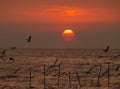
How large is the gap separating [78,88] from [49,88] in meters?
2.56

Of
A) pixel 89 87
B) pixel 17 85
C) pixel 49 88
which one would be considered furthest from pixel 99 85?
pixel 17 85

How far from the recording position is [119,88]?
4153 cm

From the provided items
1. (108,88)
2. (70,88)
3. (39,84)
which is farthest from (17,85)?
(108,88)

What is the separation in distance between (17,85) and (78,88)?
6.36m

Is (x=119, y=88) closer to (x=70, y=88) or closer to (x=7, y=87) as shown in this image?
(x=70, y=88)

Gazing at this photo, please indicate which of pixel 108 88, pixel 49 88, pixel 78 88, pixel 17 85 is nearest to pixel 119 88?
pixel 108 88

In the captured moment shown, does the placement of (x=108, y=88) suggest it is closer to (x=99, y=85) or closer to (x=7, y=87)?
(x=99, y=85)

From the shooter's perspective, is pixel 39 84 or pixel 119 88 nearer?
pixel 119 88

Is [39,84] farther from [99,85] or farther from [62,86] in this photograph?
[99,85]

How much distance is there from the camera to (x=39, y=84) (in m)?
45.2

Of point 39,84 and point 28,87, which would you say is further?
point 39,84

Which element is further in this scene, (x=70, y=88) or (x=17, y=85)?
(x=17, y=85)

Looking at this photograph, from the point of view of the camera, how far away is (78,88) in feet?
135

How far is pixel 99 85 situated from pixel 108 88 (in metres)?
2.10
